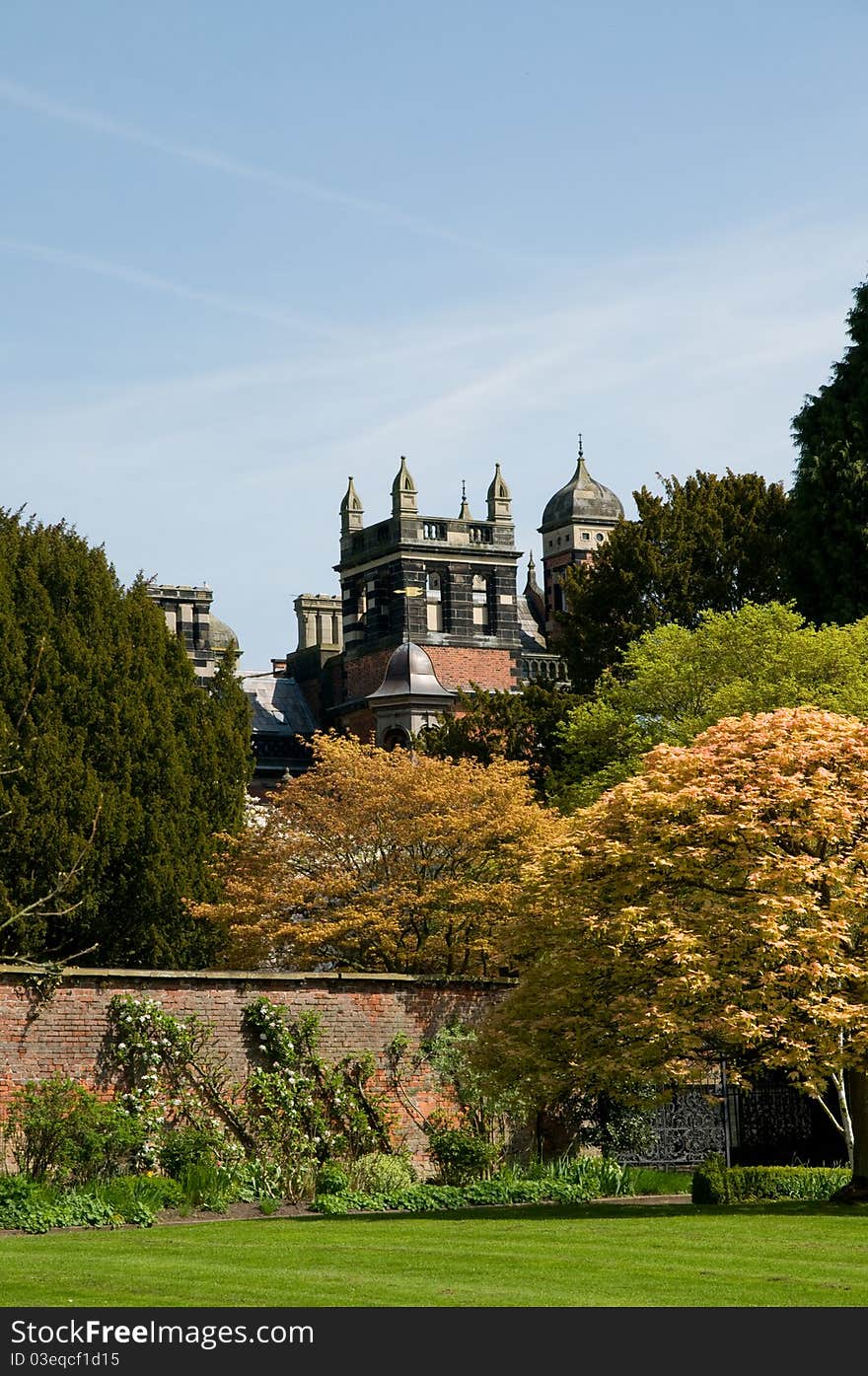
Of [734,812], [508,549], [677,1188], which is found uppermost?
[508,549]

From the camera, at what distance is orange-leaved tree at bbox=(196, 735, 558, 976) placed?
32969 millimetres

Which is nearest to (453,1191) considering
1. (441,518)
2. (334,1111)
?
(334,1111)

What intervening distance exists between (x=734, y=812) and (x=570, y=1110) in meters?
6.35

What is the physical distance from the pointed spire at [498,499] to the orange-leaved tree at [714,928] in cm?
5580

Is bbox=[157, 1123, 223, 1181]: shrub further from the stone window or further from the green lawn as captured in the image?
the stone window

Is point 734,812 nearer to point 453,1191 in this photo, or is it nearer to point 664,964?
point 664,964

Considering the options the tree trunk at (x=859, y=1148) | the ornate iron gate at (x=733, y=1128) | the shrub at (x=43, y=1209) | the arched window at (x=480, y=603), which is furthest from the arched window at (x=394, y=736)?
the shrub at (x=43, y=1209)

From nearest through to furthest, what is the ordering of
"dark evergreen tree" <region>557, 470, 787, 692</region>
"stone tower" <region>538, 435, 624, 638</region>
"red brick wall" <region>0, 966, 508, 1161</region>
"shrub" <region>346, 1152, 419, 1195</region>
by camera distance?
1. "red brick wall" <region>0, 966, 508, 1161</region>
2. "shrub" <region>346, 1152, 419, 1195</region>
3. "dark evergreen tree" <region>557, 470, 787, 692</region>
4. "stone tower" <region>538, 435, 624, 638</region>

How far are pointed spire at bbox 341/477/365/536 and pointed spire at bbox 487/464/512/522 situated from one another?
5806 millimetres

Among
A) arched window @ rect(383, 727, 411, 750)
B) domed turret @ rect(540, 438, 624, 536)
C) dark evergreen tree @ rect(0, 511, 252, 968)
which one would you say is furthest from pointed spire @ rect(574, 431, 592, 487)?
dark evergreen tree @ rect(0, 511, 252, 968)

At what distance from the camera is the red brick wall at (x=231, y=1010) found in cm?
2308

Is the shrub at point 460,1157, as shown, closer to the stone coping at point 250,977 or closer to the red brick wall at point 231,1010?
the red brick wall at point 231,1010

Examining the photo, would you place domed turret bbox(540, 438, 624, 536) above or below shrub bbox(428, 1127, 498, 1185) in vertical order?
above
